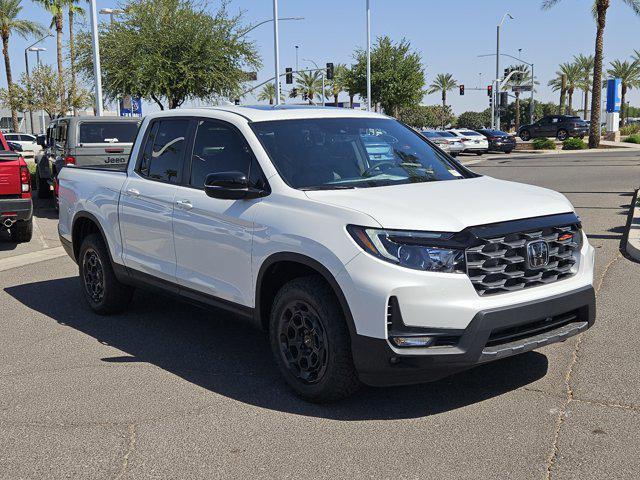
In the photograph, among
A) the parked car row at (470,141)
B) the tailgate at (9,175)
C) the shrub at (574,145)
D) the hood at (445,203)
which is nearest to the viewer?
the hood at (445,203)

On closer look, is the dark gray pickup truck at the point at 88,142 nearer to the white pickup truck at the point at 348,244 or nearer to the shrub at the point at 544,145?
the white pickup truck at the point at 348,244

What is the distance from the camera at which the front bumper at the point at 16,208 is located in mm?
10430

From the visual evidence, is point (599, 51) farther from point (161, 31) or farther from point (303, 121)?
point (303, 121)

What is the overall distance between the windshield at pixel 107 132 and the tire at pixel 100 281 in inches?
312

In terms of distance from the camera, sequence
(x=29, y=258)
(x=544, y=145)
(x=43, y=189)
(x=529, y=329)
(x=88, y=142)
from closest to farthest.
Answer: (x=529, y=329), (x=29, y=258), (x=88, y=142), (x=43, y=189), (x=544, y=145)

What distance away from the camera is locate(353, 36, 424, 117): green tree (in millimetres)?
53938

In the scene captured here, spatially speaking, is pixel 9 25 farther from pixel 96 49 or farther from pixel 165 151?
pixel 165 151

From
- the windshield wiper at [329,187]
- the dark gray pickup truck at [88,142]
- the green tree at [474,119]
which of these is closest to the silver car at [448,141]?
the dark gray pickup truck at [88,142]

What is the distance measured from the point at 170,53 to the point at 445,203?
20963mm

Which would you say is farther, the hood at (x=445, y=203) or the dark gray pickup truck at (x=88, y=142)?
the dark gray pickup truck at (x=88, y=142)

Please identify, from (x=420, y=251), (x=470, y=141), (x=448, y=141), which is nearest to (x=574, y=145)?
(x=470, y=141)

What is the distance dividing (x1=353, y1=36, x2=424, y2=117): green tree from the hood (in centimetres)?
5002

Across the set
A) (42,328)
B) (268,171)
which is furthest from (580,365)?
(42,328)

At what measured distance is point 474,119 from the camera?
383 feet
